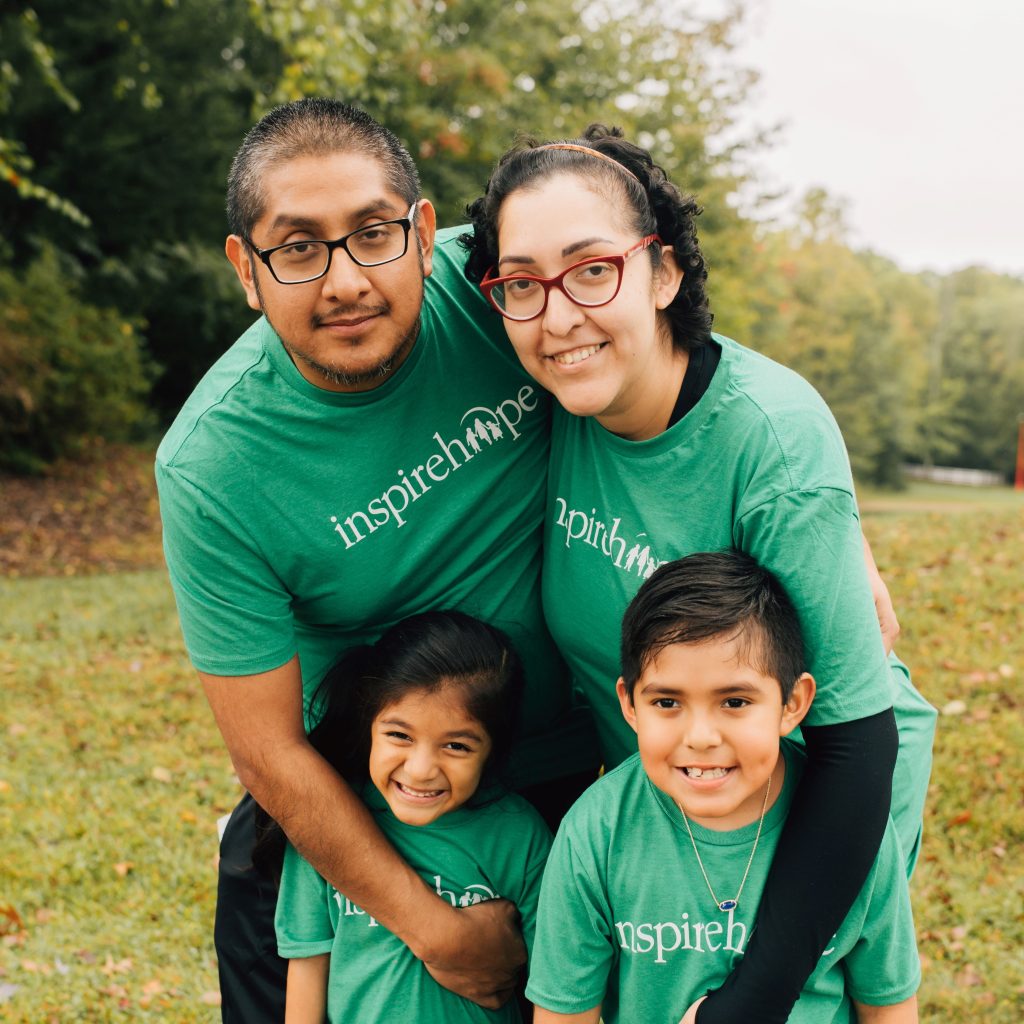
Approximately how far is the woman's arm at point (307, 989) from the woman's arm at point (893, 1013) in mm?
1179

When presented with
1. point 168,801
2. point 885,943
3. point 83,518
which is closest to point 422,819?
point 885,943

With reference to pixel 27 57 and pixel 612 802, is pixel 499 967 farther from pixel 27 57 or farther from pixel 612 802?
pixel 27 57

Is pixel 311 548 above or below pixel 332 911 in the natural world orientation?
above

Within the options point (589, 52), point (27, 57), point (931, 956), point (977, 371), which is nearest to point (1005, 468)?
point (977, 371)

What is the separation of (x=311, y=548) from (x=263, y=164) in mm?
814

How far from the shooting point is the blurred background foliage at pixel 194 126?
12.4 m

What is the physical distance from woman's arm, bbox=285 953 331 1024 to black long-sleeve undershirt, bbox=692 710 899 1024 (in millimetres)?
948

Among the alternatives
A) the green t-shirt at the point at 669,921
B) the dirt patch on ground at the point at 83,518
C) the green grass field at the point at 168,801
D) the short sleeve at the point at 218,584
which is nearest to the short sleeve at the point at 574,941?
the green t-shirt at the point at 669,921

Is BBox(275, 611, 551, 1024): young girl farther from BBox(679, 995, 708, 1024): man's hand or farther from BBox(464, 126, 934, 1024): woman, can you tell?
BBox(679, 995, 708, 1024): man's hand

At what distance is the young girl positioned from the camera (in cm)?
246

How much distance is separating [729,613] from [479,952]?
0.98 m

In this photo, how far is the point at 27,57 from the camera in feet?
40.0

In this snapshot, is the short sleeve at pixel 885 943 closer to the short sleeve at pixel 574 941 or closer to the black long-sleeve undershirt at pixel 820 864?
the black long-sleeve undershirt at pixel 820 864

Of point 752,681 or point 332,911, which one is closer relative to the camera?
point 752,681
